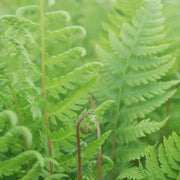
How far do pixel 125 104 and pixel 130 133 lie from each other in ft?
0.44

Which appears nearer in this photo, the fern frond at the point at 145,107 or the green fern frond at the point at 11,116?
the green fern frond at the point at 11,116

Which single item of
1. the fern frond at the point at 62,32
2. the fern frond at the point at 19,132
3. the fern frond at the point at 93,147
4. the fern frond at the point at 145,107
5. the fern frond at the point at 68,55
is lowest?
the fern frond at the point at 93,147

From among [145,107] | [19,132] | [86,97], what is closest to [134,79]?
[145,107]

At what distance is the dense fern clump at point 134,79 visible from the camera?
32.4 inches

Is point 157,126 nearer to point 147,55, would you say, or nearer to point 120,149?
point 120,149

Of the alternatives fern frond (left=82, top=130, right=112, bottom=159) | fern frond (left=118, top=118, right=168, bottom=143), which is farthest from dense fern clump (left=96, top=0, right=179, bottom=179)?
fern frond (left=82, top=130, right=112, bottom=159)

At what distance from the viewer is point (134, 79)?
866 mm

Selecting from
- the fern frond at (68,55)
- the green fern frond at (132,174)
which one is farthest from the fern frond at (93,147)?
the fern frond at (68,55)

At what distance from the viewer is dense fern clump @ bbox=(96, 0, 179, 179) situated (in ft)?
2.70

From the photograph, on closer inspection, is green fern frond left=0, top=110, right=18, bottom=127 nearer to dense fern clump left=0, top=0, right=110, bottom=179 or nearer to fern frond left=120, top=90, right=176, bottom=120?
dense fern clump left=0, top=0, right=110, bottom=179

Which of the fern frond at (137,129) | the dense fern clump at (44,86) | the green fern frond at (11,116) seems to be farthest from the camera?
the fern frond at (137,129)

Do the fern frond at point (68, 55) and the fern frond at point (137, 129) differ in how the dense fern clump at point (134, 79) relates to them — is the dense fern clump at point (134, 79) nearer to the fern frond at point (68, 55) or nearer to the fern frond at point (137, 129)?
the fern frond at point (137, 129)

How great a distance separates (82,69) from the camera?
653 mm

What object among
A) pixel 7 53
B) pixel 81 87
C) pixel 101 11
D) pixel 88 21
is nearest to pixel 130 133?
pixel 81 87
